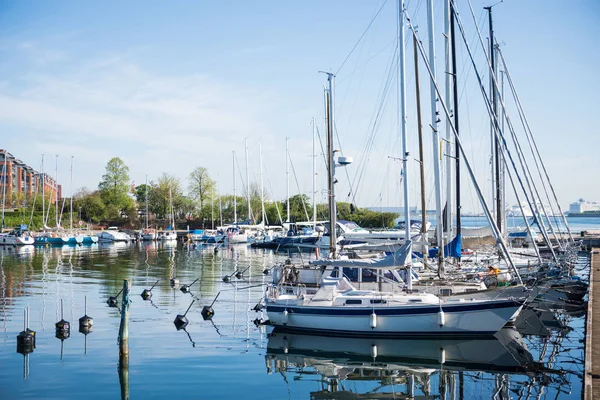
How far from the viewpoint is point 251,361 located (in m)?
26.1

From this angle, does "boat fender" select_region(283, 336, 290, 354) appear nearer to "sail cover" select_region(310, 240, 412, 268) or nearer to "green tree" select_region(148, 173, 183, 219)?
"sail cover" select_region(310, 240, 412, 268)

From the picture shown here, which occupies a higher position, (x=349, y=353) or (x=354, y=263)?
(x=354, y=263)

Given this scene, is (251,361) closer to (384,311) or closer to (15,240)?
(384,311)

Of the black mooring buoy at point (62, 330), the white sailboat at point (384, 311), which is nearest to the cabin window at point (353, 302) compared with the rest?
the white sailboat at point (384, 311)

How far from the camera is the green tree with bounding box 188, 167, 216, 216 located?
149625 millimetres

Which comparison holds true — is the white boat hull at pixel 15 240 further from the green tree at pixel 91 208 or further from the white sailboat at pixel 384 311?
the white sailboat at pixel 384 311

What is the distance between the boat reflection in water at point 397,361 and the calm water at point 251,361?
43 mm

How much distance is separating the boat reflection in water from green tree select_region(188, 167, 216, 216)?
121 meters

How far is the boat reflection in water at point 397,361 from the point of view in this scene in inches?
Answer: 902

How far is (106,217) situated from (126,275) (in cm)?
8848

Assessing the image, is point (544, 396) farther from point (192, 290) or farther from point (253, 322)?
point (192, 290)

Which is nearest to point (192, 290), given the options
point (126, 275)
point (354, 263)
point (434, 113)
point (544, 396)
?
point (126, 275)

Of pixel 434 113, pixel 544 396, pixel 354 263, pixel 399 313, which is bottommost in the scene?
pixel 544 396

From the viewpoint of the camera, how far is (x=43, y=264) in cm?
6844
